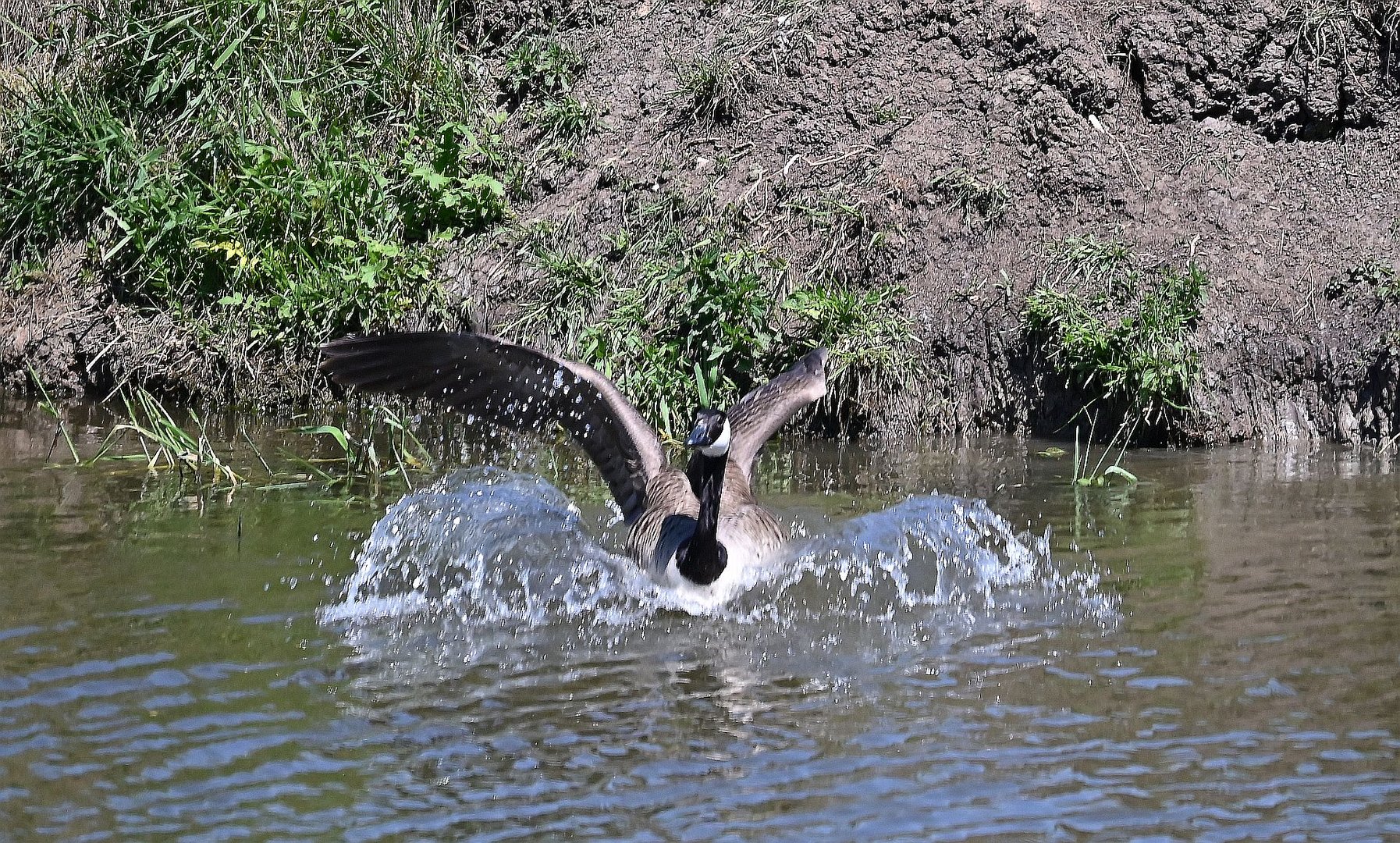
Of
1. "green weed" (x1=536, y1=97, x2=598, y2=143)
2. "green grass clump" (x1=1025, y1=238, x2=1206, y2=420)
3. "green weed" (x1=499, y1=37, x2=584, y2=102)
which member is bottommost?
"green grass clump" (x1=1025, y1=238, x2=1206, y2=420)

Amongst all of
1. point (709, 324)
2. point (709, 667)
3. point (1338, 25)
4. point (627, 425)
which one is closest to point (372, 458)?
point (627, 425)

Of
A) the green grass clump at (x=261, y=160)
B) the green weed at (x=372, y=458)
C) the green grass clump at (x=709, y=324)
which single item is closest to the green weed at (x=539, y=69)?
the green grass clump at (x=261, y=160)

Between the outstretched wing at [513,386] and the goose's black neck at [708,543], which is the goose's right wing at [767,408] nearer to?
the outstretched wing at [513,386]

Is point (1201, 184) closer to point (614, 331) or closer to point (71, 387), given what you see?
point (614, 331)

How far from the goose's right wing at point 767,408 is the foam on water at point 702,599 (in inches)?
19.4

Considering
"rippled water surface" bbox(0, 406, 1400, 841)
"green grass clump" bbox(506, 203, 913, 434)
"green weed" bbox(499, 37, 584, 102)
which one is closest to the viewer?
"rippled water surface" bbox(0, 406, 1400, 841)

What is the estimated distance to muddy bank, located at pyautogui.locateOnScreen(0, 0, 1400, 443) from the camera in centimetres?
866

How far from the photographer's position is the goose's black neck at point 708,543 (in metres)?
5.94

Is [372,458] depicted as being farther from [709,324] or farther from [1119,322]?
[1119,322]

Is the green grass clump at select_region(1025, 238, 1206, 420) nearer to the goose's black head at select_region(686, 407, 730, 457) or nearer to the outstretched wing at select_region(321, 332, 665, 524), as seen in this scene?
the outstretched wing at select_region(321, 332, 665, 524)

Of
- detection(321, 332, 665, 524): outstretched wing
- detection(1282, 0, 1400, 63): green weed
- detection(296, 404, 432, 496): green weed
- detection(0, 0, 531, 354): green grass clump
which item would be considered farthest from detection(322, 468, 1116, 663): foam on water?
detection(1282, 0, 1400, 63): green weed

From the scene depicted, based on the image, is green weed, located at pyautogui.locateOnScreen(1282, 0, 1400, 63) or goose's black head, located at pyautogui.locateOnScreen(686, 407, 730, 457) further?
green weed, located at pyautogui.locateOnScreen(1282, 0, 1400, 63)

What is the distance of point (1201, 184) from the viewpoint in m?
9.31

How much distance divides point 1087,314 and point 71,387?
20.1 ft
